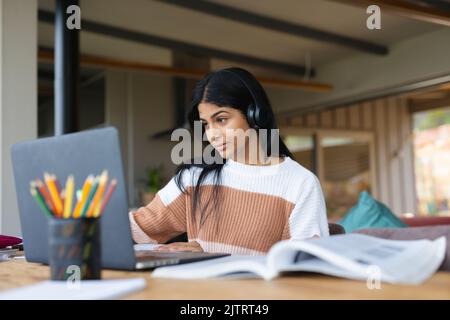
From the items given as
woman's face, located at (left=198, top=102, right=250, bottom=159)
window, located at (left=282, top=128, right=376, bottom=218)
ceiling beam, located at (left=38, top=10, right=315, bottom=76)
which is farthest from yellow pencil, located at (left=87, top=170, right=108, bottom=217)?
window, located at (left=282, top=128, right=376, bottom=218)

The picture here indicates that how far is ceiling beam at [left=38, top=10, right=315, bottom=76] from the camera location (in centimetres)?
609

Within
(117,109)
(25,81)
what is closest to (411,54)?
(117,109)

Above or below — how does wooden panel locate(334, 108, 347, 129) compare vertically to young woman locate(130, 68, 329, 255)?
above

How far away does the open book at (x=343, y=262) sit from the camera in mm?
813

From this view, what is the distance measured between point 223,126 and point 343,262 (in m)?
0.95

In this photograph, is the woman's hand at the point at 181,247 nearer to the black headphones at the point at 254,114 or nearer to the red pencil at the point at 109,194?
the black headphones at the point at 254,114

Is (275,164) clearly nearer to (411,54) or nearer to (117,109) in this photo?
(411,54)

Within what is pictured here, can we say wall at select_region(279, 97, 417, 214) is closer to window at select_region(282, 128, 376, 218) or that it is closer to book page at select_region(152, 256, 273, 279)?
window at select_region(282, 128, 376, 218)

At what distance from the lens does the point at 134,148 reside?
8.16 m

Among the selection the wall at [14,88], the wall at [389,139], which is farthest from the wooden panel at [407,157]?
the wall at [14,88]

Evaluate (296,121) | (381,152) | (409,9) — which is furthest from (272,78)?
(409,9)

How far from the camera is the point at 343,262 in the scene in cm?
83

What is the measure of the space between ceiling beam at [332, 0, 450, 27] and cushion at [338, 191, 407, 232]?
1495 mm

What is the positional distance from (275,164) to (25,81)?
2.56 metres
